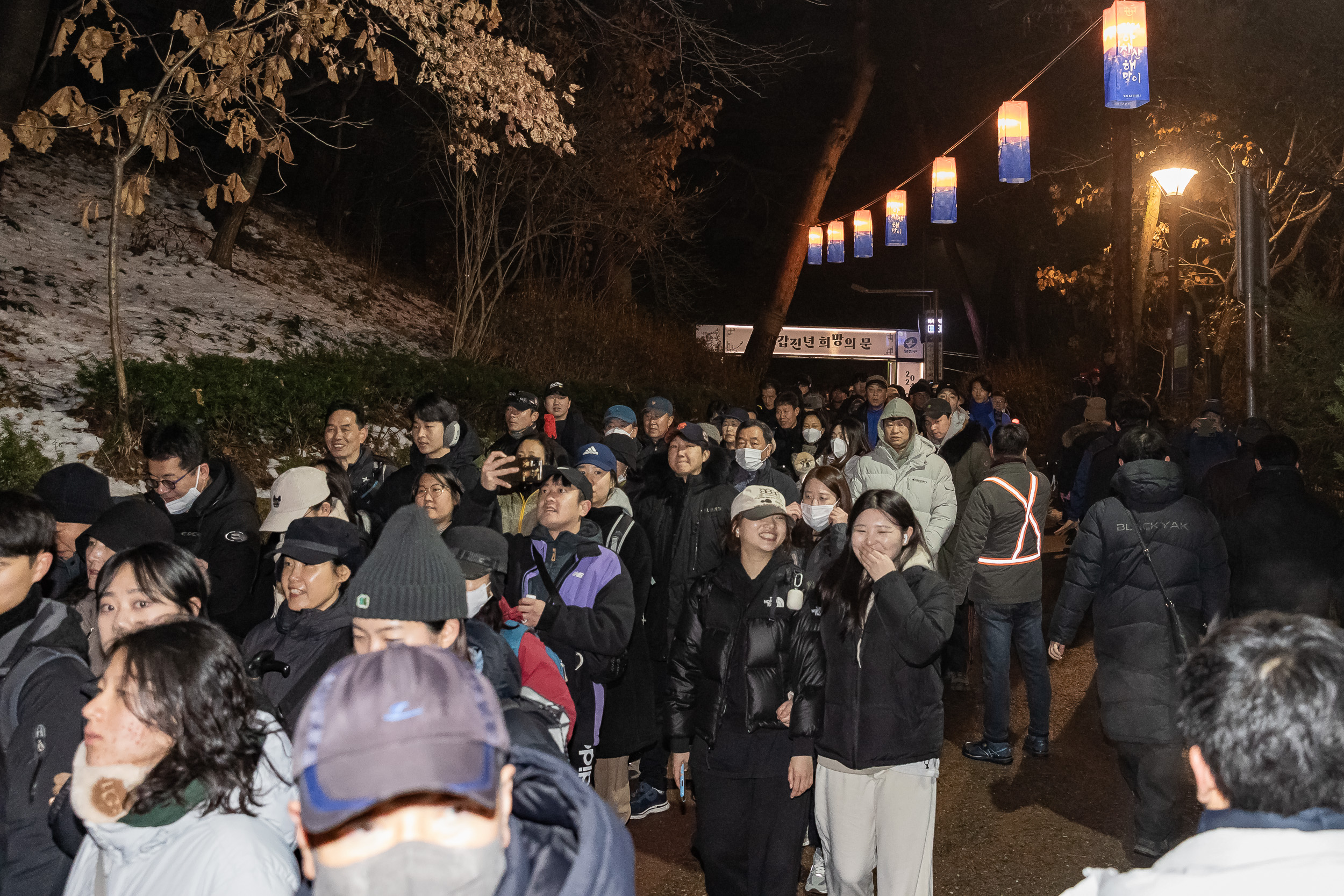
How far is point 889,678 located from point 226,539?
3.18 meters

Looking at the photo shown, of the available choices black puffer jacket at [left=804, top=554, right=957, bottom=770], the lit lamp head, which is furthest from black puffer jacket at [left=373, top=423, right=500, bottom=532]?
the lit lamp head

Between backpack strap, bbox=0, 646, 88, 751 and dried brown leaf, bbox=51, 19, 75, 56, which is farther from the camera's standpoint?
dried brown leaf, bbox=51, 19, 75, 56

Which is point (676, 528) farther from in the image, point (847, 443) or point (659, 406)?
point (847, 443)

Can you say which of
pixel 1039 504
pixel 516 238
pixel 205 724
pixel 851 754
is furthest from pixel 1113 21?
pixel 205 724

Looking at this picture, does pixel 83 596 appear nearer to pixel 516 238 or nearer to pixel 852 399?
pixel 852 399

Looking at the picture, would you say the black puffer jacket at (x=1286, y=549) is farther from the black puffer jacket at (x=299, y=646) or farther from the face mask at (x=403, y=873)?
the face mask at (x=403, y=873)

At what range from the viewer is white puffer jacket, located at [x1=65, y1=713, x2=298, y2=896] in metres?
2.22

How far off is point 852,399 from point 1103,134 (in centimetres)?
1330

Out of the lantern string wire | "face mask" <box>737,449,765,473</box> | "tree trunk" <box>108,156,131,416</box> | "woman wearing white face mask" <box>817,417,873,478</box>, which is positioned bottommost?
"face mask" <box>737,449,765,473</box>

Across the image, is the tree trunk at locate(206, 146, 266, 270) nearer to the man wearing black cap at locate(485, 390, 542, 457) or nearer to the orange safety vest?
the man wearing black cap at locate(485, 390, 542, 457)

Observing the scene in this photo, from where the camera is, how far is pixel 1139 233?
2311 centimetres

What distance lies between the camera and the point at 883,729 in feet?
13.7

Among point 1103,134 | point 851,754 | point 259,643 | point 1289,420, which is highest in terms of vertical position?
point 1103,134

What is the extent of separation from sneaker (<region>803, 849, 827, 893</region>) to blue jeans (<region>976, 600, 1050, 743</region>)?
2.03m
